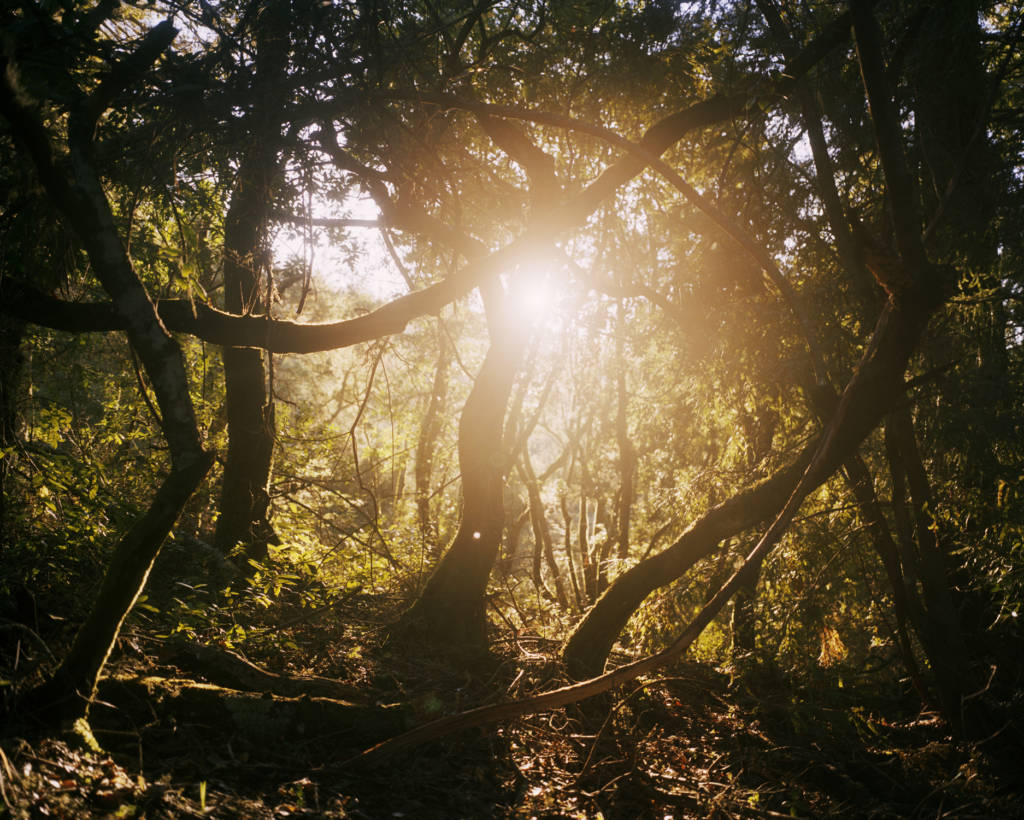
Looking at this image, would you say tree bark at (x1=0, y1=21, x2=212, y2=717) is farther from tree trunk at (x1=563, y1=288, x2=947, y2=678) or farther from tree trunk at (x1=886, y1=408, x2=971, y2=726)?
tree trunk at (x1=886, y1=408, x2=971, y2=726)

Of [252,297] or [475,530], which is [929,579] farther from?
[252,297]

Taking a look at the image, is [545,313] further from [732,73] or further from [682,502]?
[732,73]

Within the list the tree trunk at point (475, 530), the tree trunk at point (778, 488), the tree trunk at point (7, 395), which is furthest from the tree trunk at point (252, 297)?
the tree trunk at point (778, 488)

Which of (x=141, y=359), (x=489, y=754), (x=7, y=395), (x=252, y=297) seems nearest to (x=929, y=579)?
(x=489, y=754)

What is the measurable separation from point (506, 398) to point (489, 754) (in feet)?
11.9

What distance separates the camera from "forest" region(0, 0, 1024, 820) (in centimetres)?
359

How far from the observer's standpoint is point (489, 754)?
14.4ft

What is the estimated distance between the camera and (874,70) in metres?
4.23

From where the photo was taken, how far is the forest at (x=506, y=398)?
3.59m

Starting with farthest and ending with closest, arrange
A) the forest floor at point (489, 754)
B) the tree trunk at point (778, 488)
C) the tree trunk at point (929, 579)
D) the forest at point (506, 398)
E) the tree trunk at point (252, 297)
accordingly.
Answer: the tree trunk at point (929, 579), the tree trunk at point (778, 488), the tree trunk at point (252, 297), the forest at point (506, 398), the forest floor at point (489, 754)

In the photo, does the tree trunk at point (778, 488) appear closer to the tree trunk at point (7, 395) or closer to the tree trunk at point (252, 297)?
the tree trunk at point (252, 297)

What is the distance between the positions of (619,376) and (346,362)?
7.87 metres

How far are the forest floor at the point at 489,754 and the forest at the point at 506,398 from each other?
30 millimetres

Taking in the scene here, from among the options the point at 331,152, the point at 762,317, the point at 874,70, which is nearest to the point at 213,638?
the point at 331,152
